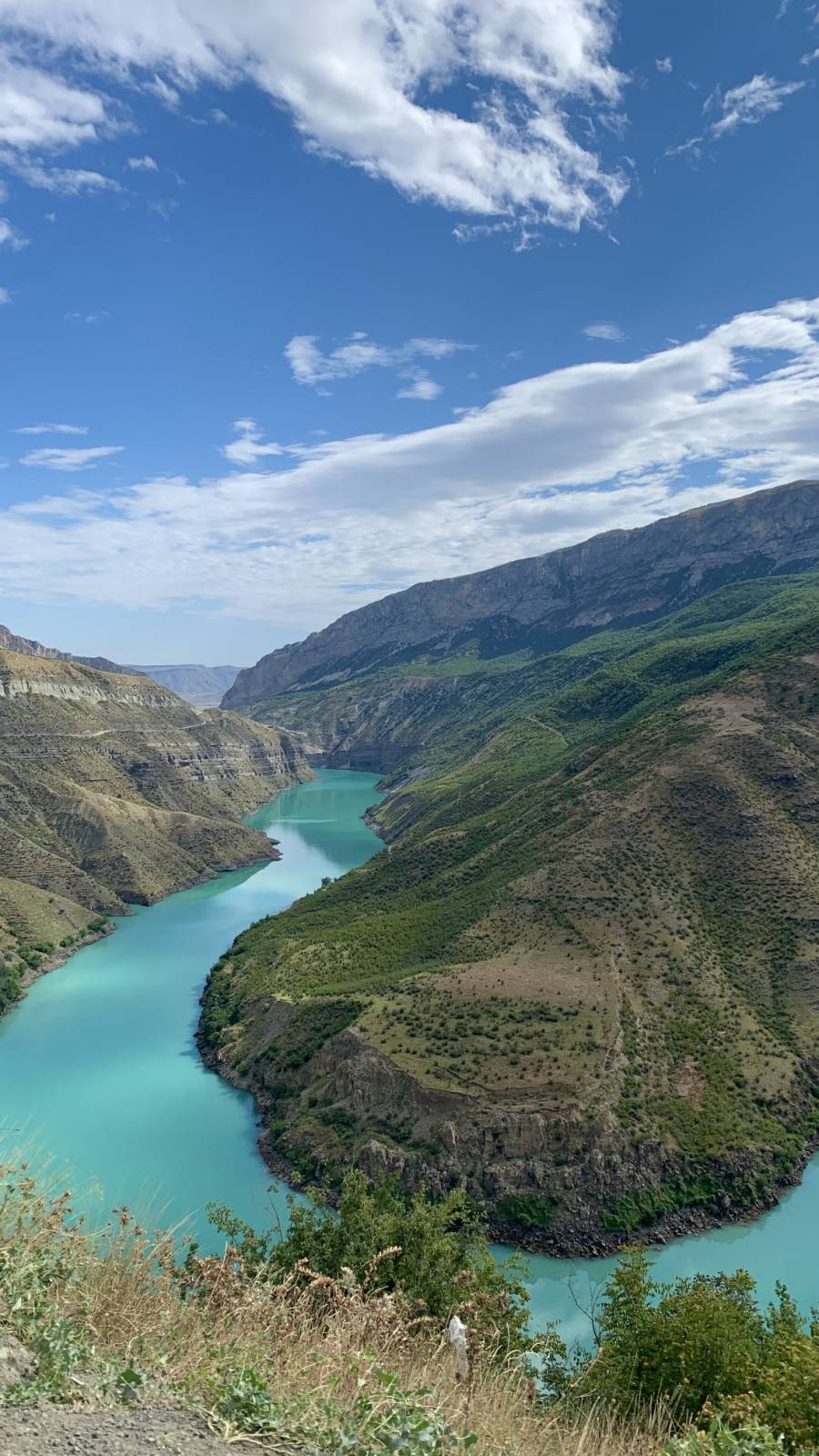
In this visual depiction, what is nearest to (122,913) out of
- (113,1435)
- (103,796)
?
(103,796)

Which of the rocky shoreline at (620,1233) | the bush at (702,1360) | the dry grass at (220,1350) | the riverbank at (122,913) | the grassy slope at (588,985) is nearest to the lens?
the dry grass at (220,1350)

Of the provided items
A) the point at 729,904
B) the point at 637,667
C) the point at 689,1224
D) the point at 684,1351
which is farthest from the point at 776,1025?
the point at 637,667

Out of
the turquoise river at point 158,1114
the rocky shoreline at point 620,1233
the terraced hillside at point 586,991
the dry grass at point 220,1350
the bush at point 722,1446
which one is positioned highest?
the dry grass at point 220,1350

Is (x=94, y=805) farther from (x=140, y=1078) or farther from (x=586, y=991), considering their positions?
(x=586, y=991)

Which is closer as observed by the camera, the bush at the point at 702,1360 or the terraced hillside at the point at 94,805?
the bush at the point at 702,1360

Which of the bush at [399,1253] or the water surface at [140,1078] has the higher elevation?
the bush at [399,1253]

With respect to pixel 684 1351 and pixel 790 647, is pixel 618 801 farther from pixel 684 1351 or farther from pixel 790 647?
pixel 684 1351

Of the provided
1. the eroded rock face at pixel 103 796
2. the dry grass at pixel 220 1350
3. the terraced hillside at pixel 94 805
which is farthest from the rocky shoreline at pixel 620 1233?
the eroded rock face at pixel 103 796

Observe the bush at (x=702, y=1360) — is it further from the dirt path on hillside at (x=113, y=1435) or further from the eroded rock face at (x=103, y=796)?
the eroded rock face at (x=103, y=796)
